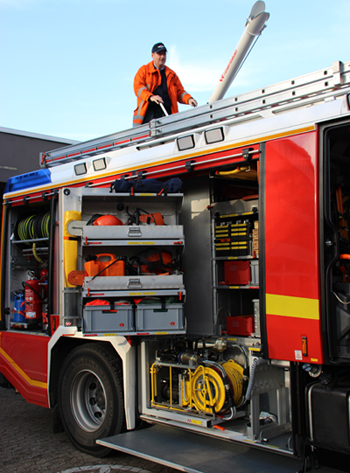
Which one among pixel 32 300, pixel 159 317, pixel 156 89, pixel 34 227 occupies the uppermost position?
pixel 156 89

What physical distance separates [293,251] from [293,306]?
0.41 m

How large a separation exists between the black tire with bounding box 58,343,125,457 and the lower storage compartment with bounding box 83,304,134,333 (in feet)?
1.90

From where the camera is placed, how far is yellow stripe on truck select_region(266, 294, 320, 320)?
3.66 metres

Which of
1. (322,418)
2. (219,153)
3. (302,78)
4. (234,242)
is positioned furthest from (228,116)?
(322,418)

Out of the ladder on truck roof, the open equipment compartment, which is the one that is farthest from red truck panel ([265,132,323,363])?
the open equipment compartment

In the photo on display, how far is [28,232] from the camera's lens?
6.53m

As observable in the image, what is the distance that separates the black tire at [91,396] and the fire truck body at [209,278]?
2 centimetres

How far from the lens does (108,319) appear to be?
4.66 meters

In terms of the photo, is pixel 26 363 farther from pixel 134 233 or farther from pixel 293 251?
pixel 293 251

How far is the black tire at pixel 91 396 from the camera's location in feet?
16.5

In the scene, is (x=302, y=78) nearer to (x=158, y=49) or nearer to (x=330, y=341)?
(x=330, y=341)

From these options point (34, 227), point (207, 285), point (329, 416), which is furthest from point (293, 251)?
point (34, 227)

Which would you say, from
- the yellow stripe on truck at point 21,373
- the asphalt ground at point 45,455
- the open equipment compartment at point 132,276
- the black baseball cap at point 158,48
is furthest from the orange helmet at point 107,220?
the black baseball cap at point 158,48

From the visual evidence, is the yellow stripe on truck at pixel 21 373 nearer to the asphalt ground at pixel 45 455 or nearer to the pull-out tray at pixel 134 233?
the asphalt ground at pixel 45 455
